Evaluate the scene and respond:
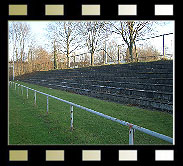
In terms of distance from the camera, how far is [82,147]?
173cm

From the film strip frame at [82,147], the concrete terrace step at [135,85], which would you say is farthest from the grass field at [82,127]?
the film strip frame at [82,147]

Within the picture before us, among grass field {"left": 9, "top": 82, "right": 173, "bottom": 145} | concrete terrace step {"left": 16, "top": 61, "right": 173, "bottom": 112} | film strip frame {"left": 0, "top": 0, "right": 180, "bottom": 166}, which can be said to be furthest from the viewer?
concrete terrace step {"left": 16, "top": 61, "right": 173, "bottom": 112}

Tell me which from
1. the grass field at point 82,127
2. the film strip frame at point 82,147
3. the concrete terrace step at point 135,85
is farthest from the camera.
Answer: the concrete terrace step at point 135,85

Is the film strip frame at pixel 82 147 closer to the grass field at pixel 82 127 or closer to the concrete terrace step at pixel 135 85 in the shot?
the grass field at pixel 82 127

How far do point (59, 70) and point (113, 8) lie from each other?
548 inches

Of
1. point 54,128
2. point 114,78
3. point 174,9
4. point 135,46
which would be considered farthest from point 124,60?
point 174,9

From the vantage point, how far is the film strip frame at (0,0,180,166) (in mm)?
1663

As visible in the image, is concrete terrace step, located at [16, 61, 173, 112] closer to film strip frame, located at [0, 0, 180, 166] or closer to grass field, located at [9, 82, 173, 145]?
grass field, located at [9, 82, 173, 145]

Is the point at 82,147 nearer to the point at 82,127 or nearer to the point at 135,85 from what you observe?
the point at 82,127

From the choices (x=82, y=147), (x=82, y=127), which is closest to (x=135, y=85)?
(x=82, y=127)

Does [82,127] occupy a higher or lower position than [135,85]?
lower

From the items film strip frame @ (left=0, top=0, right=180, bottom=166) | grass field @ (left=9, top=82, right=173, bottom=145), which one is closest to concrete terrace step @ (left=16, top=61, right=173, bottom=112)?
grass field @ (left=9, top=82, right=173, bottom=145)

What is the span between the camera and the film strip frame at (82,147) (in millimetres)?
1663
